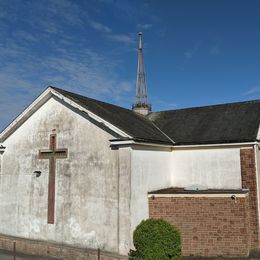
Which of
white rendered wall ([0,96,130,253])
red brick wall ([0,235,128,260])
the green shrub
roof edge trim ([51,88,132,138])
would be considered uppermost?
roof edge trim ([51,88,132,138])

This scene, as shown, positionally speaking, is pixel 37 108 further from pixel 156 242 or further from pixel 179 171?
pixel 156 242

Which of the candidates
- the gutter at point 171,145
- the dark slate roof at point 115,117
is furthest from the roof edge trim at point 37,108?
the gutter at point 171,145

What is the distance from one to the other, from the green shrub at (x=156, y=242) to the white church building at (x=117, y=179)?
72 cm

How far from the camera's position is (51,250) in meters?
17.2

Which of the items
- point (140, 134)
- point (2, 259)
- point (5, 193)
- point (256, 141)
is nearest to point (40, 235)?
point (2, 259)

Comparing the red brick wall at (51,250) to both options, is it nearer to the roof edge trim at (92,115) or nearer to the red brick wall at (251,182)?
the roof edge trim at (92,115)

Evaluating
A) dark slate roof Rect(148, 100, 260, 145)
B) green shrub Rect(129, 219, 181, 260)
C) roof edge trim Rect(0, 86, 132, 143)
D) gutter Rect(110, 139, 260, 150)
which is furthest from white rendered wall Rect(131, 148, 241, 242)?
roof edge trim Rect(0, 86, 132, 143)

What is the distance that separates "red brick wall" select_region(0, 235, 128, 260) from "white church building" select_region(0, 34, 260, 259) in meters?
0.05

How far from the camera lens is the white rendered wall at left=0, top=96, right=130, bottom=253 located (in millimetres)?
16062

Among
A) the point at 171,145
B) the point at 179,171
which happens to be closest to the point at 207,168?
the point at 179,171

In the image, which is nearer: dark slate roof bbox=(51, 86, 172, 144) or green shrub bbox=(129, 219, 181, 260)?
green shrub bbox=(129, 219, 181, 260)

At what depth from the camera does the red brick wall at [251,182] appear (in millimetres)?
17172

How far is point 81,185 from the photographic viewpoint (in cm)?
1694

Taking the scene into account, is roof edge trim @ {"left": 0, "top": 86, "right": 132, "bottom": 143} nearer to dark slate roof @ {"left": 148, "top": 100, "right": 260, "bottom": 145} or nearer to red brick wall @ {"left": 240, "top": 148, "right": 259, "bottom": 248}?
dark slate roof @ {"left": 148, "top": 100, "right": 260, "bottom": 145}
